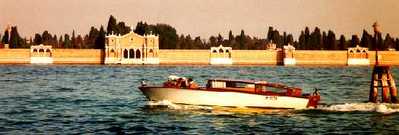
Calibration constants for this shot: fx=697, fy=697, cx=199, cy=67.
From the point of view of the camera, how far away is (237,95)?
906 inches

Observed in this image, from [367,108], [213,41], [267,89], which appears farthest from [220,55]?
[267,89]

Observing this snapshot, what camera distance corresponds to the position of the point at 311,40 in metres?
111

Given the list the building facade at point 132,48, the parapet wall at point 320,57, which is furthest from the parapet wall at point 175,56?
the parapet wall at point 320,57

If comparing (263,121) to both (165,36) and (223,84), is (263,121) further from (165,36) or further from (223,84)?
(165,36)

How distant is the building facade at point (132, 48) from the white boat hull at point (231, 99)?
263 feet

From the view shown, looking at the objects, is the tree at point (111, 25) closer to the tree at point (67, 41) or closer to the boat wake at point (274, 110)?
the tree at point (67, 41)

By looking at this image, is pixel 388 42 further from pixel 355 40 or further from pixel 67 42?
pixel 67 42

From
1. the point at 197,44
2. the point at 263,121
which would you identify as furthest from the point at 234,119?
the point at 197,44

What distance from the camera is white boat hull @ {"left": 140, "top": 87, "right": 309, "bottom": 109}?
75.6 feet

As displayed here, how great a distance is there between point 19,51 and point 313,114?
8466 cm

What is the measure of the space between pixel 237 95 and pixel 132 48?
8343 cm

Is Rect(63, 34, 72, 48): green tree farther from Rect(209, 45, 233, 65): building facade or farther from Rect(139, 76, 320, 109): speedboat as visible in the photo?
Rect(139, 76, 320, 109): speedboat

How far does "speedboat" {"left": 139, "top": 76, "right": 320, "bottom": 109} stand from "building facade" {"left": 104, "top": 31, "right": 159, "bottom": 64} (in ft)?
263

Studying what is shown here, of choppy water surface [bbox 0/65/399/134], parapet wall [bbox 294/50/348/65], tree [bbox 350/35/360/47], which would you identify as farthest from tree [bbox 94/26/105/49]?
choppy water surface [bbox 0/65/399/134]
